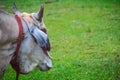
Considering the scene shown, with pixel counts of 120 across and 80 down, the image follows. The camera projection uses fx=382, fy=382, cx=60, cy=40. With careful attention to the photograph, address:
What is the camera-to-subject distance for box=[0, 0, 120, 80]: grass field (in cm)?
768

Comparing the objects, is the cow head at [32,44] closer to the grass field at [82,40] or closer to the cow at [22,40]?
the cow at [22,40]

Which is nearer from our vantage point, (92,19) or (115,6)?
(92,19)

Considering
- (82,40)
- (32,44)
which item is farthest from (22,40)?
(82,40)

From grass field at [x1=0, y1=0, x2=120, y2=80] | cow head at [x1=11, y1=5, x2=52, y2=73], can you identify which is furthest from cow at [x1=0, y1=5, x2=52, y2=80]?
grass field at [x1=0, y1=0, x2=120, y2=80]

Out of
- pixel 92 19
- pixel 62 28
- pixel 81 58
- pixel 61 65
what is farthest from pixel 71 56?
pixel 92 19

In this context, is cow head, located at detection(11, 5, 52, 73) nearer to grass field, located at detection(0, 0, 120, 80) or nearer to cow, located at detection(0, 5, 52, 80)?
cow, located at detection(0, 5, 52, 80)

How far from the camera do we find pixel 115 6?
16.8 meters

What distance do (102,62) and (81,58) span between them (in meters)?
0.66

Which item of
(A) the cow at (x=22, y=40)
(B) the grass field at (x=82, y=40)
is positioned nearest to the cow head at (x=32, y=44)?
(A) the cow at (x=22, y=40)

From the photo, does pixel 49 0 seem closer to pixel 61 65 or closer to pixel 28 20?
pixel 61 65

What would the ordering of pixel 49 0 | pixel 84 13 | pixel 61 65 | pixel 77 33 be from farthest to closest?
pixel 49 0
pixel 84 13
pixel 77 33
pixel 61 65

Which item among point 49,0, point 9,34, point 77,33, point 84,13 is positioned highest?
point 9,34

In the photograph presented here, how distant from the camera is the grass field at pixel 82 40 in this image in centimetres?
768

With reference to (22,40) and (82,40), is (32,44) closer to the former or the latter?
(22,40)
